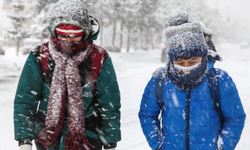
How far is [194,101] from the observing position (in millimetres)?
2051

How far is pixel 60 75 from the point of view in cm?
204

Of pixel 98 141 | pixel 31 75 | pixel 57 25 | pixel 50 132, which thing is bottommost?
pixel 98 141

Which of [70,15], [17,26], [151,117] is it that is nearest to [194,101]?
[151,117]

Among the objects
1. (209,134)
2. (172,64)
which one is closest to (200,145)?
(209,134)

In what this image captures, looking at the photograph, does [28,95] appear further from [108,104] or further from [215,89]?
[215,89]

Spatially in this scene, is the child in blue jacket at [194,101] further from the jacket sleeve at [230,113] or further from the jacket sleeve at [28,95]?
the jacket sleeve at [28,95]

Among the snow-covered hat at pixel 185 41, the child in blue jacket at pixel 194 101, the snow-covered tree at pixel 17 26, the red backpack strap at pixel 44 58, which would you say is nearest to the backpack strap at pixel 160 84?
the child in blue jacket at pixel 194 101

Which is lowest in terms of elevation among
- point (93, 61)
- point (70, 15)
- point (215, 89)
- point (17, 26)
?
point (17, 26)

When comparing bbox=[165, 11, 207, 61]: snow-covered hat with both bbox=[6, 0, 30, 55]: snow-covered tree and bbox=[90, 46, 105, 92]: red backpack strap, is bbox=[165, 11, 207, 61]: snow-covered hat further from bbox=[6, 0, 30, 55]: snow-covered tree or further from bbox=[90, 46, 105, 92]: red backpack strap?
bbox=[6, 0, 30, 55]: snow-covered tree

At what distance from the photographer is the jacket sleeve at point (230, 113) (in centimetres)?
199

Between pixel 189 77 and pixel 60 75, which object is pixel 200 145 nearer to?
pixel 189 77

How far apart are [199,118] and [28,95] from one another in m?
1.44

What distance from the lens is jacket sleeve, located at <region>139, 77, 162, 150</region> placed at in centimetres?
217

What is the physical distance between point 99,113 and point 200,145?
913 mm
